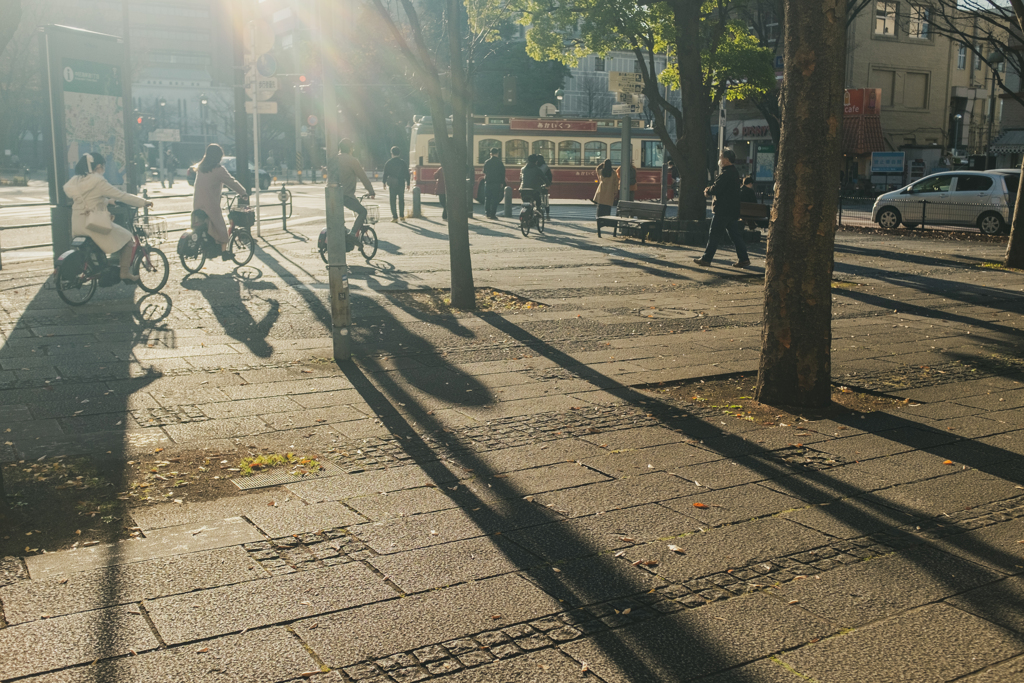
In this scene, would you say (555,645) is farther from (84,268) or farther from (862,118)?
(862,118)

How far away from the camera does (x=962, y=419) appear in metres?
6.85

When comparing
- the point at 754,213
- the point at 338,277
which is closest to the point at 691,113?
the point at 754,213

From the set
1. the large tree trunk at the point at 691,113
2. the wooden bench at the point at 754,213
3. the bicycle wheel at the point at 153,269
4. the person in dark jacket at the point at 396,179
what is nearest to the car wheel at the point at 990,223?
the wooden bench at the point at 754,213

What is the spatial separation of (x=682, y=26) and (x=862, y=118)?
2988 cm

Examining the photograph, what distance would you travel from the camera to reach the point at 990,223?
82.6ft

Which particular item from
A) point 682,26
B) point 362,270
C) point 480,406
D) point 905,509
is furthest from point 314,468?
point 682,26

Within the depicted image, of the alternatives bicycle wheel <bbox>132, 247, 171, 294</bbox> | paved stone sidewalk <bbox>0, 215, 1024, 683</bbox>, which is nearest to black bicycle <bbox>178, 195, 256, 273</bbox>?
bicycle wheel <bbox>132, 247, 171, 294</bbox>

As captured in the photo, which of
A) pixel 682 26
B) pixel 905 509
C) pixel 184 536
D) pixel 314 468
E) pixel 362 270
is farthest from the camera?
pixel 682 26

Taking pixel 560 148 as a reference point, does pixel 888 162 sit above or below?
below

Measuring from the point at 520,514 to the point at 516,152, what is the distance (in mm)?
35119

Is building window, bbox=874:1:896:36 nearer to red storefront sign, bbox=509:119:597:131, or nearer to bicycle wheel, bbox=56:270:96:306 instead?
red storefront sign, bbox=509:119:597:131

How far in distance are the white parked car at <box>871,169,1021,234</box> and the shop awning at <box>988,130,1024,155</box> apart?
23.3 m

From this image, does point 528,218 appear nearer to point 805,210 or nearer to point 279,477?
point 805,210

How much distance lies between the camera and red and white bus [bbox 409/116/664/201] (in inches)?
1527
